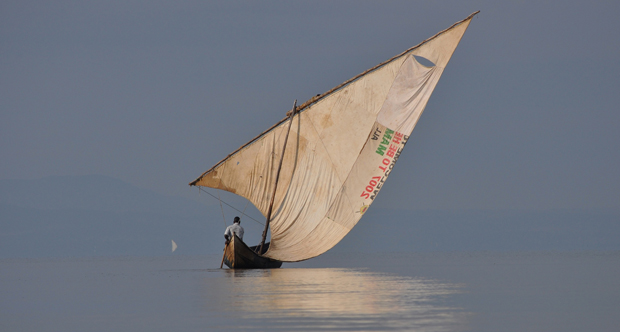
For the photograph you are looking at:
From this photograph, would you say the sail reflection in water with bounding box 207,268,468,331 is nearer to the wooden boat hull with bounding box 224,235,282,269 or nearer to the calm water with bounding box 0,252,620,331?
the calm water with bounding box 0,252,620,331

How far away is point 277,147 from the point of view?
108 feet

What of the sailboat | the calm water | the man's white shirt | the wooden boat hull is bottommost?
the calm water

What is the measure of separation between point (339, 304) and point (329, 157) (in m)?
14.1

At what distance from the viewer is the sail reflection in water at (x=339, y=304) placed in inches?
605

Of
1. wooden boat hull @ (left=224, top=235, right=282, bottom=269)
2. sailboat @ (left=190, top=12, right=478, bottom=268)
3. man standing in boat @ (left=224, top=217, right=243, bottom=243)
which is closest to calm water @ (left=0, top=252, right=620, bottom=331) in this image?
man standing in boat @ (left=224, top=217, right=243, bottom=243)

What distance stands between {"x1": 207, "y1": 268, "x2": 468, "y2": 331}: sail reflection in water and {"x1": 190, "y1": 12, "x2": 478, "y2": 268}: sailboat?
217 inches

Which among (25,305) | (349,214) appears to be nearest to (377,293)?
(25,305)

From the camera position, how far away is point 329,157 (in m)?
32.3

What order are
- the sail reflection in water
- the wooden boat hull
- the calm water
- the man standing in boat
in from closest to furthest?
1. the sail reflection in water
2. the calm water
3. the man standing in boat
4. the wooden boat hull

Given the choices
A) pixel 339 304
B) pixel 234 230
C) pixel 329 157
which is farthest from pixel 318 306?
Answer: pixel 329 157

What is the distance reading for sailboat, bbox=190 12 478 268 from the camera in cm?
3169

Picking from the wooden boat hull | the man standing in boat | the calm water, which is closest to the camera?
the calm water

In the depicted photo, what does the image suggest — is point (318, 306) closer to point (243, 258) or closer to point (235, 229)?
point (235, 229)

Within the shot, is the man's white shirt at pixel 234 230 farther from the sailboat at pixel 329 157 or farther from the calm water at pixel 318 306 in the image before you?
the calm water at pixel 318 306
